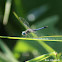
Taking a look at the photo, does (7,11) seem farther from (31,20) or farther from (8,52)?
(8,52)

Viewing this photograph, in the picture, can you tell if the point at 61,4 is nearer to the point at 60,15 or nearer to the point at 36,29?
the point at 60,15

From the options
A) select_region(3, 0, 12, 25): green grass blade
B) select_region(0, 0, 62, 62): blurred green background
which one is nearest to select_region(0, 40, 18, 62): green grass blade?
select_region(0, 0, 62, 62): blurred green background

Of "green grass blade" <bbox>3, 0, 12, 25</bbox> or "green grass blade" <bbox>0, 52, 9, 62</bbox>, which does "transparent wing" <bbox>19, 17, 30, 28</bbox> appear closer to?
"green grass blade" <bbox>3, 0, 12, 25</bbox>

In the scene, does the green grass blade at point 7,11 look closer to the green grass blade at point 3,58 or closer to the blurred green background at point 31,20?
the blurred green background at point 31,20

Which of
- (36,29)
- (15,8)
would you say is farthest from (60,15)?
(15,8)

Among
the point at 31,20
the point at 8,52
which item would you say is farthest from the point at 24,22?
the point at 8,52

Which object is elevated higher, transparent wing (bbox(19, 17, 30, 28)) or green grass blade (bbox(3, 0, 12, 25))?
green grass blade (bbox(3, 0, 12, 25))

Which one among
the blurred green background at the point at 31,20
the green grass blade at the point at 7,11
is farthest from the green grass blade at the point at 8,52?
the green grass blade at the point at 7,11

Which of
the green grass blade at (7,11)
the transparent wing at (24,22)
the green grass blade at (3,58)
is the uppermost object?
the green grass blade at (7,11)

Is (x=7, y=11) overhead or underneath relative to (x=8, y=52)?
overhead
